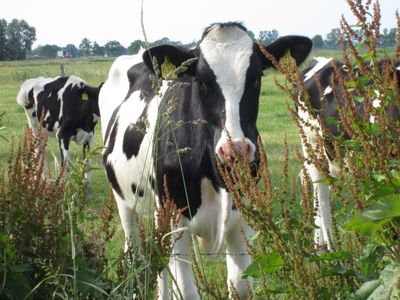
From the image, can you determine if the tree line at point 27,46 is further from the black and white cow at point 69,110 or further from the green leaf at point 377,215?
the green leaf at point 377,215

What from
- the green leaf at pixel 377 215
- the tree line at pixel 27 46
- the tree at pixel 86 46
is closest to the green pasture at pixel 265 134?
the green leaf at pixel 377 215

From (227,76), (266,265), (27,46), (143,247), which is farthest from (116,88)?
(27,46)

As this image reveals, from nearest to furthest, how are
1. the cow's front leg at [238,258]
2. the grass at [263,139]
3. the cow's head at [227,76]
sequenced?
the cow's head at [227,76] → the cow's front leg at [238,258] → the grass at [263,139]

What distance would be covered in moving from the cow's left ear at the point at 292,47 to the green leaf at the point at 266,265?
2.96m

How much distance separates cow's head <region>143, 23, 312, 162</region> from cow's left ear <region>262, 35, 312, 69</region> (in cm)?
27

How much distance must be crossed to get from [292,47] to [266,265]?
3.19 m

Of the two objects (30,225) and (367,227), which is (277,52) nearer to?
(30,225)

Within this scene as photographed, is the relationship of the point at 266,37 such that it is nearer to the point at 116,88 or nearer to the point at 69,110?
the point at 116,88

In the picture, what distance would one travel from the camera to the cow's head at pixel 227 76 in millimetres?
4246

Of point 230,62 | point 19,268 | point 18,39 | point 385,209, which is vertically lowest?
point 19,268

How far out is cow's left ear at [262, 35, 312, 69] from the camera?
5098 mm

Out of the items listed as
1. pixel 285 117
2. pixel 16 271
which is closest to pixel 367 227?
pixel 16 271

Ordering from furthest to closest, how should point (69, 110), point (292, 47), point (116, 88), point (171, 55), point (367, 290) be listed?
point (69, 110), point (116, 88), point (292, 47), point (171, 55), point (367, 290)

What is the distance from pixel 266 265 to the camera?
225 centimetres
